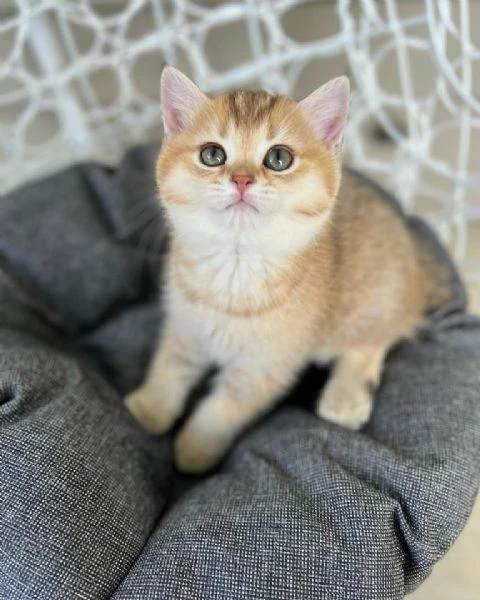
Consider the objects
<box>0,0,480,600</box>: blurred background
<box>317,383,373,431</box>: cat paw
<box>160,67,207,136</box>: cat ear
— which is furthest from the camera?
<box>0,0,480,600</box>: blurred background

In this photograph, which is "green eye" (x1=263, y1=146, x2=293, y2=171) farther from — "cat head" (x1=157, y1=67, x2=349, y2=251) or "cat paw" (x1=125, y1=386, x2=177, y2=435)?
"cat paw" (x1=125, y1=386, x2=177, y2=435)

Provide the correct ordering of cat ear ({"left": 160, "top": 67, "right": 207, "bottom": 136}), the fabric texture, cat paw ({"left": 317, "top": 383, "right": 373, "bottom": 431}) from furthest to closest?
cat paw ({"left": 317, "top": 383, "right": 373, "bottom": 431})
cat ear ({"left": 160, "top": 67, "right": 207, "bottom": 136})
the fabric texture

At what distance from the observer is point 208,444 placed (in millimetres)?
1092

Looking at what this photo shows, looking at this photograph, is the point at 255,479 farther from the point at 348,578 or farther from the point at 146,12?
the point at 146,12

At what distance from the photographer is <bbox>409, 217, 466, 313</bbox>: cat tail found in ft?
4.23

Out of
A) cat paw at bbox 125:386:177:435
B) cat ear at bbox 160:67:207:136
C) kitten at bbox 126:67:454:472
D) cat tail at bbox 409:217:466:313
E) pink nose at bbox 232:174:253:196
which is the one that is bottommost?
cat tail at bbox 409:217:466:313

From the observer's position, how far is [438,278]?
1.31m

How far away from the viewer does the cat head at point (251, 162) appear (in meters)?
0.81

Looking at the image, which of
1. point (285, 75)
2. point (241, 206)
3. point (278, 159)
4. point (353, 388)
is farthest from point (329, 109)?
point (285, 75)

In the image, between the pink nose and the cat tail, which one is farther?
the cat tail

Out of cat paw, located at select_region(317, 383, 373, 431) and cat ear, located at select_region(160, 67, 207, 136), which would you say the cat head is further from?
cat paw, located at select_region(317, 383, 373, 431)

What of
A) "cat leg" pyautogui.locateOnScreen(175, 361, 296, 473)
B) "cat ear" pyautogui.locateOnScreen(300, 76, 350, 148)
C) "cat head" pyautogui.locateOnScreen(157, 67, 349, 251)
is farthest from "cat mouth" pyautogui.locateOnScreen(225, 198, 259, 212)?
"cat leg" pyautogui.locateOnScreen(175, 361, 296, 473)

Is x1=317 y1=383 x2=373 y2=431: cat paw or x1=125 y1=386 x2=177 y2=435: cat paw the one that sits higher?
x1=125 y1=386 x2=177 y2=435: cat paw

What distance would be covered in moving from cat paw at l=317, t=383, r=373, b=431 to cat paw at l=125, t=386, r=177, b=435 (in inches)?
11.6
